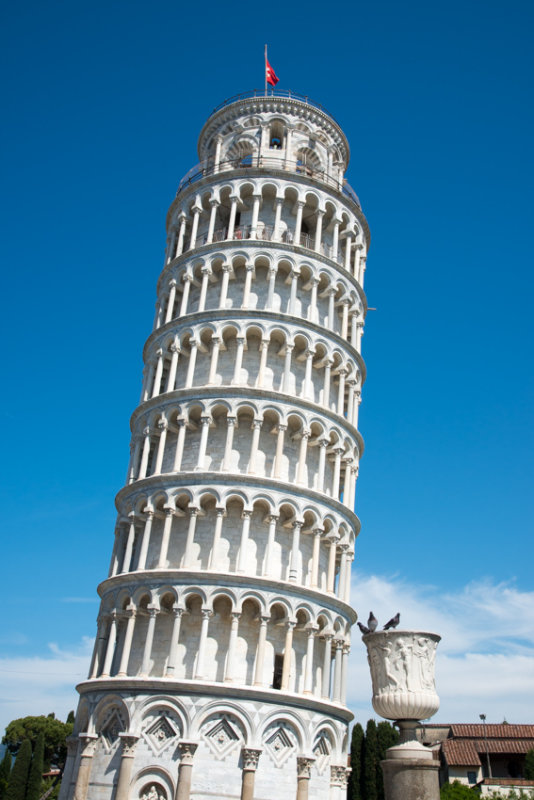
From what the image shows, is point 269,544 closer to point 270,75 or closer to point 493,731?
point 270,75

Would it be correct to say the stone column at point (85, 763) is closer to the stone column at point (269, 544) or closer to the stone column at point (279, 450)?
the stone column at point (269, 544)

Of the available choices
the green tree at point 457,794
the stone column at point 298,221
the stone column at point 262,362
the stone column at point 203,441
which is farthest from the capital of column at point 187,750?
the green tree at point 457,794

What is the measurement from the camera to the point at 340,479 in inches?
1443

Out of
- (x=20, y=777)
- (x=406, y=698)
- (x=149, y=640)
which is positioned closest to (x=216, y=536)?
(x=149, y=640)

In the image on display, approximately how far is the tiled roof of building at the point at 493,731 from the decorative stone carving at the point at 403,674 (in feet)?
169

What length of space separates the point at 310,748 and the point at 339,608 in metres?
5.92

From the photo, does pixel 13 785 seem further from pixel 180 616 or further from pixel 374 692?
pixel 374 692

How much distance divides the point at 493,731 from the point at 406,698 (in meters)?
53.5

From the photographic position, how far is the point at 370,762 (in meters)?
56.0

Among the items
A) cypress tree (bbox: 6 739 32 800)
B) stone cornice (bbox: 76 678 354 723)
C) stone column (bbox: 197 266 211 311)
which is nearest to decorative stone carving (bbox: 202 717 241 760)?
stone cornice (bbox: 76 678 354 723)

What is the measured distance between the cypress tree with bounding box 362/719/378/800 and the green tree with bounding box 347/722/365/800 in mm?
357

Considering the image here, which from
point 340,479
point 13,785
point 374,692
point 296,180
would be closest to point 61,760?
point 13,785

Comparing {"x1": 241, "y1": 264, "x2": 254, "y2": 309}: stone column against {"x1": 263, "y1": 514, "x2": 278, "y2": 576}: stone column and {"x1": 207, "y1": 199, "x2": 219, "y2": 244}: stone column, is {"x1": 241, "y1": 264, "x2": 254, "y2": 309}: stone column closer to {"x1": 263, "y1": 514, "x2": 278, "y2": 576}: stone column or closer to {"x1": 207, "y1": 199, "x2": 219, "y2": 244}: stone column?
{"x1": 207, "y1": 199, "x2": 219, "y2": 244}: stone column

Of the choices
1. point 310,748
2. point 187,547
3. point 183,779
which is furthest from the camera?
point 187,547
